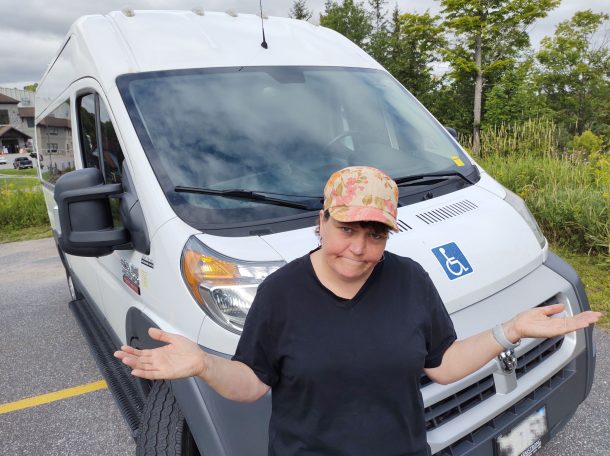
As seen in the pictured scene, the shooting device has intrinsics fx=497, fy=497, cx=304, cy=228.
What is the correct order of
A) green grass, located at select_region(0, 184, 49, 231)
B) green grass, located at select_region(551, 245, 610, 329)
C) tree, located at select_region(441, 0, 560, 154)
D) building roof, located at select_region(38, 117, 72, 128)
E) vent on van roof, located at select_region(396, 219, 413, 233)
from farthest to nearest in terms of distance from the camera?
tree, located at select_region(441, 0, 560, 154)
green grass, located at select_region(0, 184, 49, 231)
green grass, located at select_region(551, 245, 610, 329)
building roof, located at select_region(38, 117, 72, 128)
vent on van roof, located at select_region(396, 219, 413, 233)

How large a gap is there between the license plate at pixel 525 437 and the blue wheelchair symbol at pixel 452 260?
61 cm

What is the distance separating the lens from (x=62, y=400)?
11.1 ft

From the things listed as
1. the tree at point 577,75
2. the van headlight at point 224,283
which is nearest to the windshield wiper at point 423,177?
the van headlight at point 224,283

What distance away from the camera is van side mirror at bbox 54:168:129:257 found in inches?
83.4

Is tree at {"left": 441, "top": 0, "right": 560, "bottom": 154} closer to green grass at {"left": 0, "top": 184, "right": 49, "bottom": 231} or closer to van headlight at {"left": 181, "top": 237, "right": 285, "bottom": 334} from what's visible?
green grass at {"left": 0, "top": 184, "right": 49, "bottom": 231}

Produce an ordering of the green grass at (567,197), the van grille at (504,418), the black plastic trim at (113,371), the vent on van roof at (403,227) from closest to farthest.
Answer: the van grille at (504,418)
the vent on van roof at (403,227)
the black plastic trim at (113,371)
the green grass at (567,197)

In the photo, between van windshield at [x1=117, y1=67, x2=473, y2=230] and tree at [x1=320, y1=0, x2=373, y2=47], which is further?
tree at [x1=320, y1=0, x2=373, y2=47]

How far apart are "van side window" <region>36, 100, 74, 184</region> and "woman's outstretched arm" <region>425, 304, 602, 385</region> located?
2979mm

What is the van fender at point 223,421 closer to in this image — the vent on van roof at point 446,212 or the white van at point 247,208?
the white van at point 247,208

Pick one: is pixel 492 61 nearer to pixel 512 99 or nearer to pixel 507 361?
pixel 512 99

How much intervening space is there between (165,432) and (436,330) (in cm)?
113

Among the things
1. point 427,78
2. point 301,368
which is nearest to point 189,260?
point 301,368

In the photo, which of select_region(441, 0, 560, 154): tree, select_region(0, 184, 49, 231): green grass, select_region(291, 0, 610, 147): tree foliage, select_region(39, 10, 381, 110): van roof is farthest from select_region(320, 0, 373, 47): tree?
select_region(39, 10, 381, 110): van roof

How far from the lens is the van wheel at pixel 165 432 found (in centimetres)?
186
